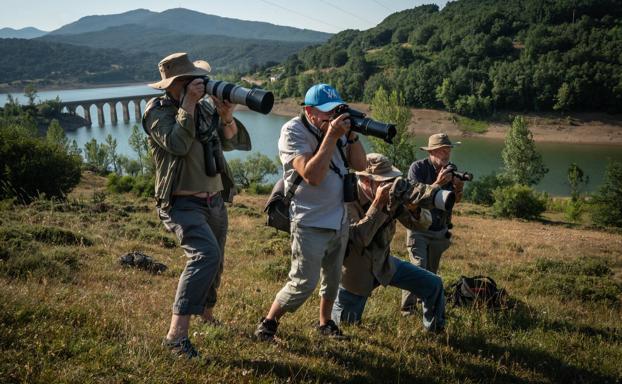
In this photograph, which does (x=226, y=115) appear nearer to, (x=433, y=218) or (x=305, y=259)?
(x=305, y=259)

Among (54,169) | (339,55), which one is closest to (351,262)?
(54,169)

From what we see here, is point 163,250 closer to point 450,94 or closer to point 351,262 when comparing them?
point 351,262

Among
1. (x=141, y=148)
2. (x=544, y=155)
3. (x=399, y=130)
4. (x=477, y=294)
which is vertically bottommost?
(x=141, y=148)

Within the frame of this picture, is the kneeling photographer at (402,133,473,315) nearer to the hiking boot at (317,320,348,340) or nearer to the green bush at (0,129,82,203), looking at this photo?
the hiking boot at (317,320,348,340)

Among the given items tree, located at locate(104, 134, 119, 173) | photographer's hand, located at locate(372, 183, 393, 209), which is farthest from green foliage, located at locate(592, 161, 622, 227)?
→ tree, located at locate(104, 134, 119, 173)

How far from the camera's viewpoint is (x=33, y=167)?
690 inches

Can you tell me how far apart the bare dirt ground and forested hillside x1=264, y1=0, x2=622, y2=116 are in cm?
288

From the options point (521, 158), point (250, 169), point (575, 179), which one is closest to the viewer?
point (575, 179)

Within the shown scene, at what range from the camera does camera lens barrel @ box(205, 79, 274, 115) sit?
329 centimetres

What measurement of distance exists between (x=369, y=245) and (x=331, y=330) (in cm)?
72

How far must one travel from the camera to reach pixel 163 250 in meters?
8.45

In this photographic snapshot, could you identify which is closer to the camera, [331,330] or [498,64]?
[331,330]

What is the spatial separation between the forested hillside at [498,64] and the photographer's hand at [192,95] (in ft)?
270

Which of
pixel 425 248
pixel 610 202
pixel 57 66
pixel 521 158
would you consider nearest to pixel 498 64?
pixel 521 158
